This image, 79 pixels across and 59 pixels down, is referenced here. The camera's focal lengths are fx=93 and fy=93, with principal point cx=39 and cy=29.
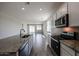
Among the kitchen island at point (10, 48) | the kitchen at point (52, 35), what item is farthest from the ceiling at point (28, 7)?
the kitchen island at point (10, 48)

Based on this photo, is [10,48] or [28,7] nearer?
[10,48]

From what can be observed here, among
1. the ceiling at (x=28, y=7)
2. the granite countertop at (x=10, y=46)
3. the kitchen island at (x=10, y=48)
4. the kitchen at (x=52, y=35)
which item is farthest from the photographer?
the ceiling at (x=28, y=7)

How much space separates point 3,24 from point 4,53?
553 cm

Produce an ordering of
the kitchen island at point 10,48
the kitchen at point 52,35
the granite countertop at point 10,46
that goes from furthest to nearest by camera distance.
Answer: the kitchen at point 52,35 → the granite countertop at point 10,46 → the kitchen island at point 10,48

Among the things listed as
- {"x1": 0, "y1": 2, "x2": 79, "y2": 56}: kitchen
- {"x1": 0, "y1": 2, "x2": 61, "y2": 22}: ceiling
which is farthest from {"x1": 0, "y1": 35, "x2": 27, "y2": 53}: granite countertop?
{"x1": 0, "y1": 2, "x2": 61, "y2": 22}: ceiling

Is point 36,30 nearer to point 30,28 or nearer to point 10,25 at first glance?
point 30,28

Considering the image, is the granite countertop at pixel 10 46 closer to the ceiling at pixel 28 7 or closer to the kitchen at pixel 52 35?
the kitchen at pixel 52 35

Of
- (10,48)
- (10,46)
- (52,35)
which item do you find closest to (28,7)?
(52,35)

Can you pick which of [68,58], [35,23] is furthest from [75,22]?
[35,23]

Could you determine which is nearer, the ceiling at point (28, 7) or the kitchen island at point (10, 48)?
the kitchen island at point (10, 48)

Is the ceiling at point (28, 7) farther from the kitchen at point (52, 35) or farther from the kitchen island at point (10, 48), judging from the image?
the kitchen island at point (10, 48)

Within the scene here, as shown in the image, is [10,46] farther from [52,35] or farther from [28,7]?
[52,35]

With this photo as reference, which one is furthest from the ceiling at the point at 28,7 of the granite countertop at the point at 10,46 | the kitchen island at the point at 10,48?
the kitchen island at the point at 10,48

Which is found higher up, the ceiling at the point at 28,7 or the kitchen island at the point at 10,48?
the ceiling at the point at 28,7
